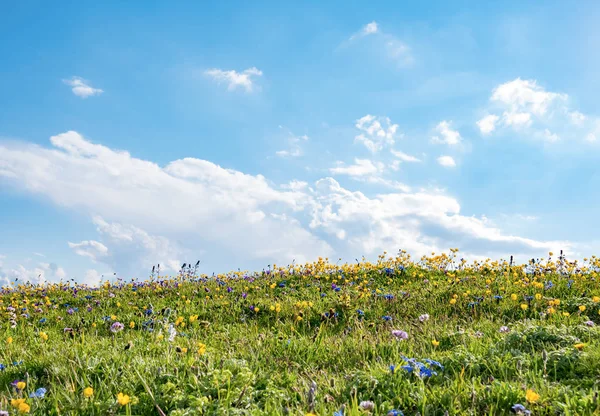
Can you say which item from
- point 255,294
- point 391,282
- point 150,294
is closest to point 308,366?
point 255,294

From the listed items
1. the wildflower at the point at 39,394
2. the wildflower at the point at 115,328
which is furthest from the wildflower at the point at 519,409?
the wildflower at the point at 115,328

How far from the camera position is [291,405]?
4.04 metres

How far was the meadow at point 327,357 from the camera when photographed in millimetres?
3865

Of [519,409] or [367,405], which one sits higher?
[519,409]

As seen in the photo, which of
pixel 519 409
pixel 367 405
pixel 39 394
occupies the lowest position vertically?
pixel 39 394

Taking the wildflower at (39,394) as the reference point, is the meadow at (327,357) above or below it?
above

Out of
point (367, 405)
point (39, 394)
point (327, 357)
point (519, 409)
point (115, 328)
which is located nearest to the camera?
point (519, 409)

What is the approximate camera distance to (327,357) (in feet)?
19.0

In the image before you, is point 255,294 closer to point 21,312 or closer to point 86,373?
point 21,312

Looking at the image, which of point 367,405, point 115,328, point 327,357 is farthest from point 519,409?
point 115,328

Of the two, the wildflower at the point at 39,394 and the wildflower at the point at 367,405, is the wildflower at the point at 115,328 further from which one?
the wildflower at the point at 367,405

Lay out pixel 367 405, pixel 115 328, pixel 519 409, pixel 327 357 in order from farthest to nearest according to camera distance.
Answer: pixel 115 328
pixel 327 357
pixel 367 405
pixel 519 409

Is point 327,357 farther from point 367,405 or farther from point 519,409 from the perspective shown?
point 519,409

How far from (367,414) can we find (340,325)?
4.54 meters
